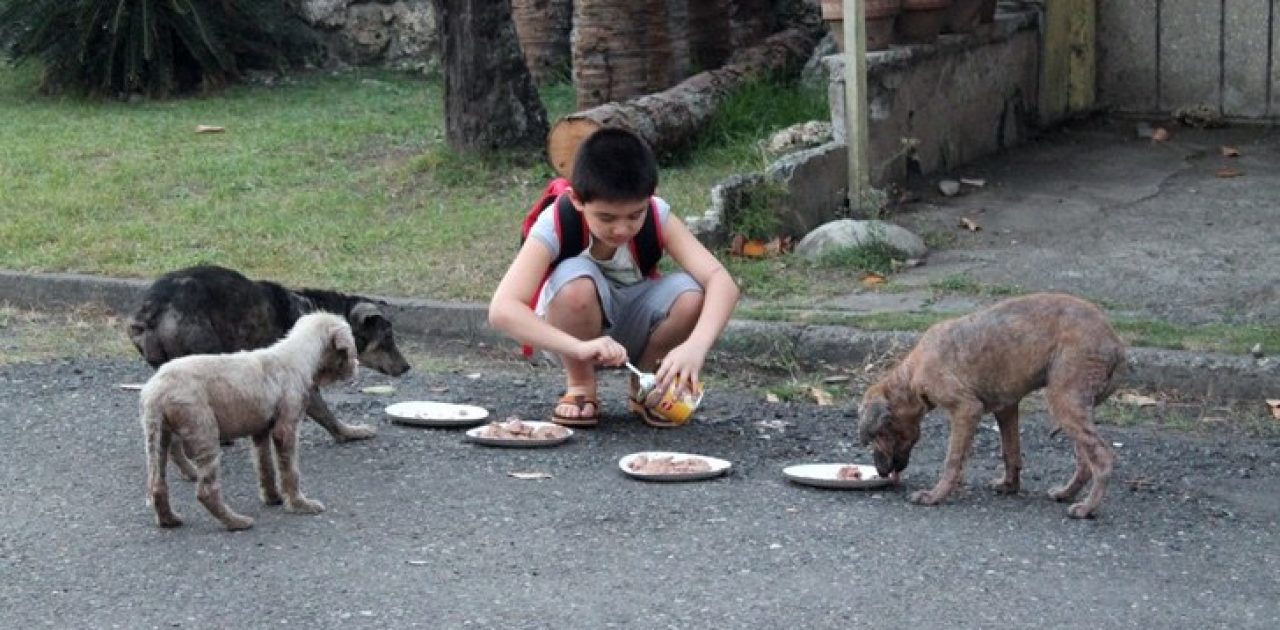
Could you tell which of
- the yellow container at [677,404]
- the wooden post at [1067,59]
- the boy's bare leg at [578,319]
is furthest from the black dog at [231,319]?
the wooden post at [1067,59]

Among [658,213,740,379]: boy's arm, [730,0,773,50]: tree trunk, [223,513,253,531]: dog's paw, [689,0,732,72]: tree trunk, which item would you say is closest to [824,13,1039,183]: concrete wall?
[689,0,732,72]: tree trunk

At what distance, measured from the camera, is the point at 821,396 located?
777 cm

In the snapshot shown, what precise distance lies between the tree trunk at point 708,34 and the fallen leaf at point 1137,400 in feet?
20.9

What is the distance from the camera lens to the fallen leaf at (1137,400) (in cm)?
754

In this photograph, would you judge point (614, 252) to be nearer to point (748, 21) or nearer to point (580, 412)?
point (580, 412)

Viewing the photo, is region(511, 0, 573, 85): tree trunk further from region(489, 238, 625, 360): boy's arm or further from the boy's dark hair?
the boy's dark hair

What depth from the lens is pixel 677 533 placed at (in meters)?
5.94

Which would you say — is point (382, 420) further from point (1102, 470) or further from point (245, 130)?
point (245, 130)

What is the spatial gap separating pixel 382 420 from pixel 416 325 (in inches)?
61.4

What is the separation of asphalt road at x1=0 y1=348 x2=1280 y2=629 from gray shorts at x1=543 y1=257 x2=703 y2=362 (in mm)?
357

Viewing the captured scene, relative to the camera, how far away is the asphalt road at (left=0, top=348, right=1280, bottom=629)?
5254 mm

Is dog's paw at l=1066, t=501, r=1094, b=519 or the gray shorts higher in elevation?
the gray shorts

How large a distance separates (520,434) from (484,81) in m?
5.07

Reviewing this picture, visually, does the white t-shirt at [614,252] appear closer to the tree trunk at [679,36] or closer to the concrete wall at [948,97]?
the concrete wall at [948,97]
